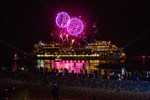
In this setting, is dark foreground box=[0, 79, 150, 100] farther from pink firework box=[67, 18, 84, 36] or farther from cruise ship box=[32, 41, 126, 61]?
cruise ship box=[32, 41, 126, 61]

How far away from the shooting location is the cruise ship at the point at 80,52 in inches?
2030

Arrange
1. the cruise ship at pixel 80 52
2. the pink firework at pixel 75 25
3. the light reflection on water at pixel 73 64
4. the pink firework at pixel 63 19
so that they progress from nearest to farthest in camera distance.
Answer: the pink firework at pixel 75 25 < the pink firework at pixel 63 19 < the cruise ship at pixel 80 52 < the light reflection on water at pixel 73 64

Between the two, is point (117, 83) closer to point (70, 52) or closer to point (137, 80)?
point (137, 80)

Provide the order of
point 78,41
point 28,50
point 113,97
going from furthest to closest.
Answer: point 28,50, point 78,41, point 113,97

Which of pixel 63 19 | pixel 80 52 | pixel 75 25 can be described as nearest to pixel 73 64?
pixel 80 52

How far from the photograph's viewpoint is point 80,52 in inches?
2179

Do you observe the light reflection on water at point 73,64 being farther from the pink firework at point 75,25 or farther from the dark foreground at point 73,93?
the dark foreground at point 73,93

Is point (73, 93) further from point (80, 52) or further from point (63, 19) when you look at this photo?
point (80, 52)

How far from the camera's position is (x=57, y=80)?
33.6 m

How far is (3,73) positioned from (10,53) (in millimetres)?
25131

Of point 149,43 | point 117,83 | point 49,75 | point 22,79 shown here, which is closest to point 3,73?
point 22,79

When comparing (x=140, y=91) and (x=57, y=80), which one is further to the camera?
(x=57, y=80)

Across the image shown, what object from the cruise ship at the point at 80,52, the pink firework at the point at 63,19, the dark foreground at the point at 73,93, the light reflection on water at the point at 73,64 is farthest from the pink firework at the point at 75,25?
the dark foreground at the point at 73,93

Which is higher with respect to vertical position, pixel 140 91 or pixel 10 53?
pixel 10 53
